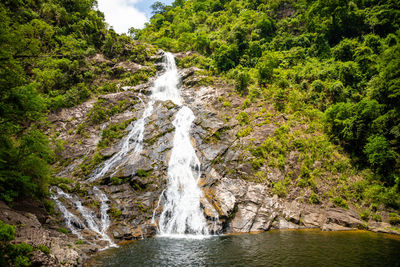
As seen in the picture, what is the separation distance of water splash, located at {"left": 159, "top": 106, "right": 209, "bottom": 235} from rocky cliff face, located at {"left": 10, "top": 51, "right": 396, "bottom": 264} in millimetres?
672

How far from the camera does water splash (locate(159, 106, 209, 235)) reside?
51.5 ft

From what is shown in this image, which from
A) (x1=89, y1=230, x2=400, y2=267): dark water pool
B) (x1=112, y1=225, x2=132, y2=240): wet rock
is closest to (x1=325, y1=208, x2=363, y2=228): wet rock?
(x1=89, y1=230, x2=400, y2=267): dark water pool

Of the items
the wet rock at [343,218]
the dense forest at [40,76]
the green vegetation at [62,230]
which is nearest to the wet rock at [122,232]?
the green vegetation at [62,230]

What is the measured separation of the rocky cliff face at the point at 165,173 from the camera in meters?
15.9

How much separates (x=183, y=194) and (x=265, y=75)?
22.7 metres

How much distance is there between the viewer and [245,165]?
20.3m

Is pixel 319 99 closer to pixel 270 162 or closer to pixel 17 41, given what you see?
pixel 270 162

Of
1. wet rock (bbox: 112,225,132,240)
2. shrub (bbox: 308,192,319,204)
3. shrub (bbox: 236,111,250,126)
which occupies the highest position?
shrub (bbox: 236,111,250,126)

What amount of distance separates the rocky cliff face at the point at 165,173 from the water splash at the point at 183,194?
2.20ft

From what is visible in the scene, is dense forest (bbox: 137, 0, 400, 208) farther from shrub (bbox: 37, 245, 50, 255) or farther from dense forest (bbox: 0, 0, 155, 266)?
shrub (bbox: 37, 245, 50, 255)

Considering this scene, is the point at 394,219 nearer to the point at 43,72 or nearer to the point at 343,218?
the point at 343,218

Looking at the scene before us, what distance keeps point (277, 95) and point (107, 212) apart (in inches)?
954

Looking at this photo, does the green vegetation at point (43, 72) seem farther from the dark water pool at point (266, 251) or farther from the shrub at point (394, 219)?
the shrub at point (394, 219)

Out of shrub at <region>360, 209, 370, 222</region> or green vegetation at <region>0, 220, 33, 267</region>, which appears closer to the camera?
green vegetation at <region>0, 220, 33, 267</region>
